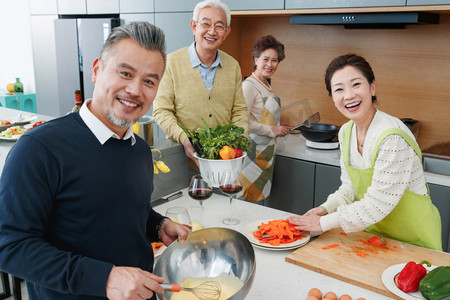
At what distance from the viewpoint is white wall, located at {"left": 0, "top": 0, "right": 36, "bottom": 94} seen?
5.84m

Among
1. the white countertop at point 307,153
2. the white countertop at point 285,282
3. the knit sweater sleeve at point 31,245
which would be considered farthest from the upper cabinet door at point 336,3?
the knit sweater sleeve at point 31,245

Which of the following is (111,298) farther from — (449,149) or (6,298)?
(449,149)

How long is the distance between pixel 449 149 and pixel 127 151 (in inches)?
102

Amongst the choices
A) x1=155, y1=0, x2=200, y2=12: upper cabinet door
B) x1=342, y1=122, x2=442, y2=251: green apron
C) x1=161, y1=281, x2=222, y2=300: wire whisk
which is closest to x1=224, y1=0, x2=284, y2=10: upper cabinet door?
x1=155, y1=0, x2=200, y2=12: upper cabinet door

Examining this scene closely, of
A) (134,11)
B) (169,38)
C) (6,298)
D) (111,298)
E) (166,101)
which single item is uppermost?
(134,11)

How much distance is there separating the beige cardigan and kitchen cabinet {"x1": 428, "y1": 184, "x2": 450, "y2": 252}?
1176mm

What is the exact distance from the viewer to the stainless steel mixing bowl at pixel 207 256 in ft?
3.81

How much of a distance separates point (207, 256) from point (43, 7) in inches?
165

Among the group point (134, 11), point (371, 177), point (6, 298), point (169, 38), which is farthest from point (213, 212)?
point (134, 11)

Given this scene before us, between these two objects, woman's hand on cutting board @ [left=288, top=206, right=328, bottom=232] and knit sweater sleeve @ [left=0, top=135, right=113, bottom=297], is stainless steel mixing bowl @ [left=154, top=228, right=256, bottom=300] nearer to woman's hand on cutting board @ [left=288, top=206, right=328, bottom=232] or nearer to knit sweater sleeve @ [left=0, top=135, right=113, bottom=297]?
knit sweater sleeve @ [left=0, top=135, right=113, bottom=297]

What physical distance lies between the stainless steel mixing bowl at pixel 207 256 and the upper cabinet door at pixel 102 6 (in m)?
3.23

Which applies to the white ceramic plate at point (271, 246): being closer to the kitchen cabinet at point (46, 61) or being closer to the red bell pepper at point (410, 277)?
the red bell pepper at point (410, 277)

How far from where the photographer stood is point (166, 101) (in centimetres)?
245

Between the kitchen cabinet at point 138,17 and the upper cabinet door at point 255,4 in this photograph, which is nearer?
the upper cabinet door at point 255,4
